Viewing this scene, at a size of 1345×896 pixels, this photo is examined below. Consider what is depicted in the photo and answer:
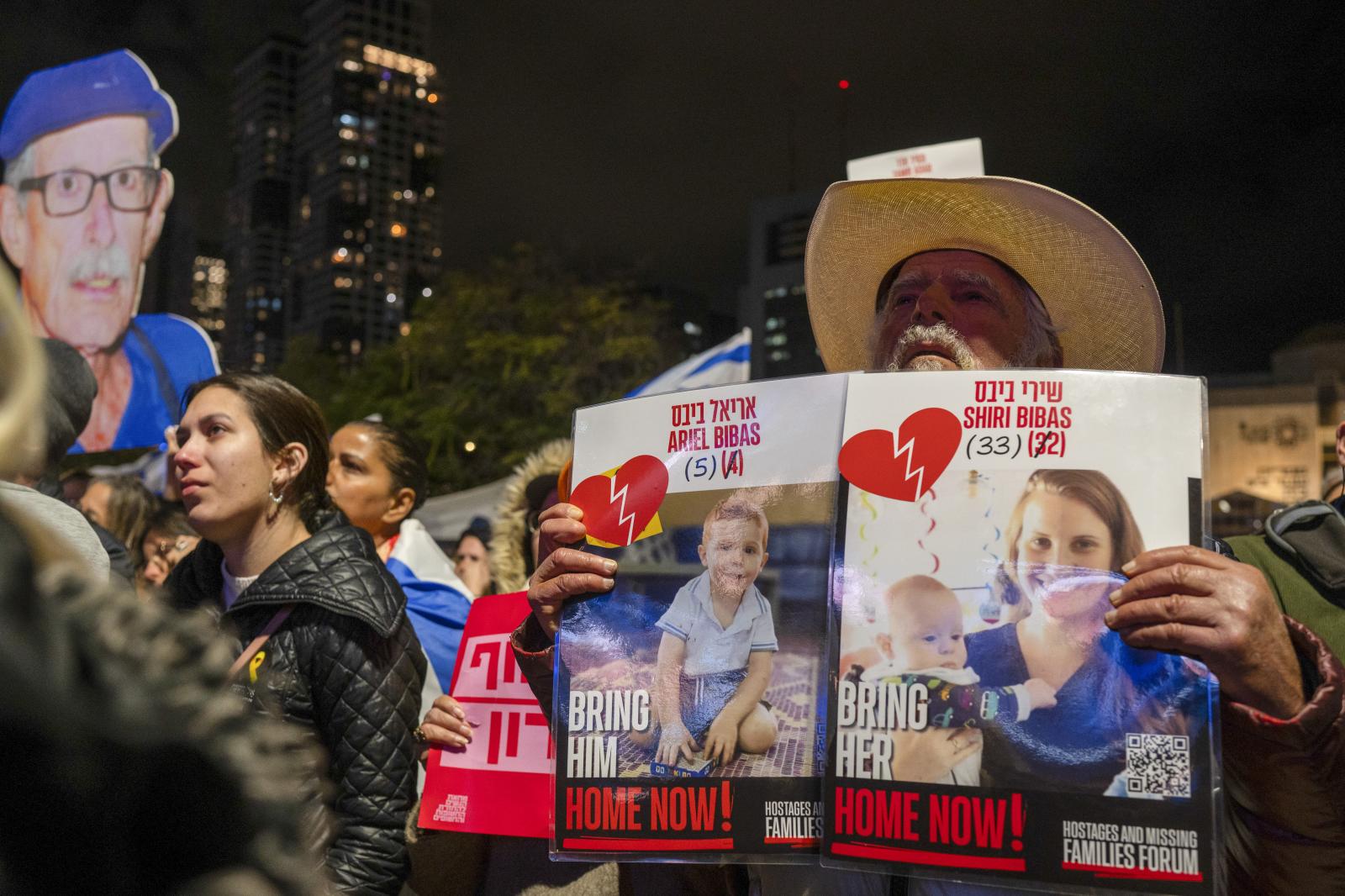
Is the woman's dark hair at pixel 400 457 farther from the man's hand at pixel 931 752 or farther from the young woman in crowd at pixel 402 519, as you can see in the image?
the man's hand at pixel 931 752

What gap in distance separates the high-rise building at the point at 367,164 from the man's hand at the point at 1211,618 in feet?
424

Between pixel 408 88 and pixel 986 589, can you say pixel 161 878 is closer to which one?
pixel 986 589

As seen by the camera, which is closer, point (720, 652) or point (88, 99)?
point (720, 652)

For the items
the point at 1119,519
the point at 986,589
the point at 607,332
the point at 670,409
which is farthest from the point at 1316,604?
the point at 607,332

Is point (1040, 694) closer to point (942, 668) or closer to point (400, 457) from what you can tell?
point (942, 668)

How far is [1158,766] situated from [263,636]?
209cm

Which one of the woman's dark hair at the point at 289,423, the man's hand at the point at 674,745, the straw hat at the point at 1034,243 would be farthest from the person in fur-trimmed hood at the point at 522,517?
the man's hand at the point at 674,745

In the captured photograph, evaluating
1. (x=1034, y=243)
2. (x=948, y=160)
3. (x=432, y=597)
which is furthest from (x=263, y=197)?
(x=1034, y=243)

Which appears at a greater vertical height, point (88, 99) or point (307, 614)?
point (88, 99)

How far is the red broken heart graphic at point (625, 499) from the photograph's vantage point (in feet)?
5.56

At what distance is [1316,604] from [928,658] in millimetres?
843

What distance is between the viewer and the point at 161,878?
55 centimetres

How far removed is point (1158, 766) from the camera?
134cm

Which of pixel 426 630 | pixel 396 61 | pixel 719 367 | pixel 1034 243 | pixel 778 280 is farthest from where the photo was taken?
pixel 396 61
